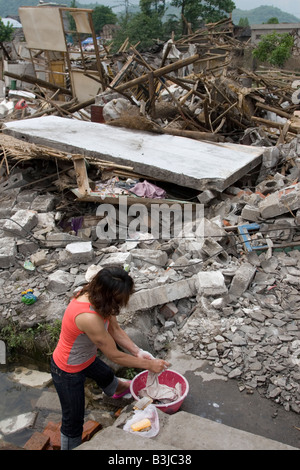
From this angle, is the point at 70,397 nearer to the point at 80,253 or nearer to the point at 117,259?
the point at 117,259

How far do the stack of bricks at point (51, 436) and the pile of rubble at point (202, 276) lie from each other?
0.96 meters

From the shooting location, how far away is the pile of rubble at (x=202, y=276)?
3906 millimetres

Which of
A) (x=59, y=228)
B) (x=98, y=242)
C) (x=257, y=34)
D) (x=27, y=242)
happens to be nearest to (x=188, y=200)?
(x=98, y=242)

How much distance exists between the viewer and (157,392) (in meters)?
3.24

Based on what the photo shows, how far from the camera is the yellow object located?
2.62 meters

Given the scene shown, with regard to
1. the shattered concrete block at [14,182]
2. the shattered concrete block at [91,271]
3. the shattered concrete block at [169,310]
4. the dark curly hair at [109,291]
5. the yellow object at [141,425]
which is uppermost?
the dark curly hair at [109,291]

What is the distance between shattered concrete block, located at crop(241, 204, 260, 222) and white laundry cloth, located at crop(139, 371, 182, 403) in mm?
3040

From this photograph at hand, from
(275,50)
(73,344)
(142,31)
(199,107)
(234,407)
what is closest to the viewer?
(73,344)

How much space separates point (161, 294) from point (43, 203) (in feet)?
10.2

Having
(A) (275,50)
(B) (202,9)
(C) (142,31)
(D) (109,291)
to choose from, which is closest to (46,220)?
(D) (109,291)

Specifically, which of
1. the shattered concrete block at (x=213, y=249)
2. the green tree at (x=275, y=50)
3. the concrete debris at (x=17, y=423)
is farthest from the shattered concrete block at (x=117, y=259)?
the green tree at (x=275, y=50)

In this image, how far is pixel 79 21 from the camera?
38.8ft

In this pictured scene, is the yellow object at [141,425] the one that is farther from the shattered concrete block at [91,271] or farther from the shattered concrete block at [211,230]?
the shattered concrete block at [211,230]

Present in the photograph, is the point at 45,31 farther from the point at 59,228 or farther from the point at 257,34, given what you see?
the point at 257,34
